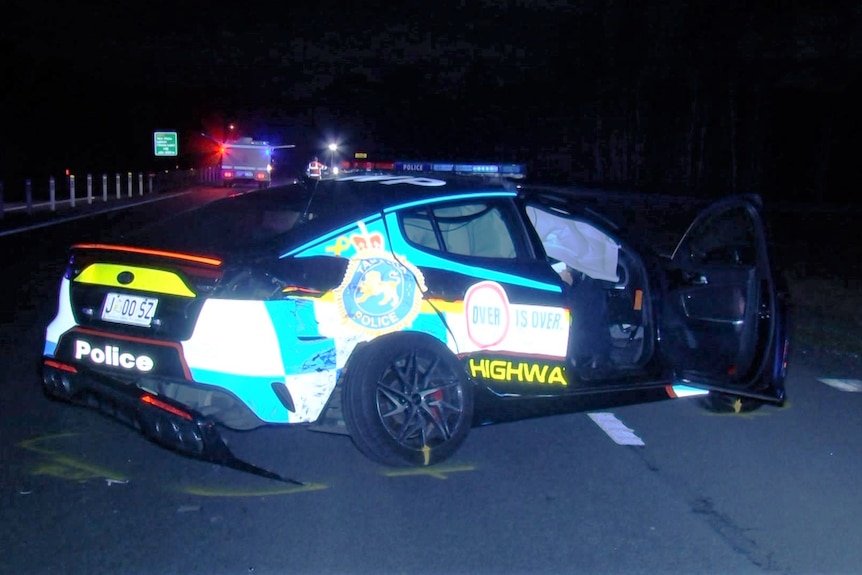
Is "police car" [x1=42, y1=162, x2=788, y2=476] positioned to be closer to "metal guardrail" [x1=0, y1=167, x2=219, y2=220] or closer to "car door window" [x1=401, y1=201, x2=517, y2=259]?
"car door window" [x1=401, y1=201, x2=517, y2=259]

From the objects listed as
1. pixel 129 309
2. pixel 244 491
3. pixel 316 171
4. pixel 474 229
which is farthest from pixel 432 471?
pixel 316 171

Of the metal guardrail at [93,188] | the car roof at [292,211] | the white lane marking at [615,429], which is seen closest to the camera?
the car roof at [292,211]

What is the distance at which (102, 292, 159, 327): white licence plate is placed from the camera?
18.2 ft

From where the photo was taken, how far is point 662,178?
221 ft

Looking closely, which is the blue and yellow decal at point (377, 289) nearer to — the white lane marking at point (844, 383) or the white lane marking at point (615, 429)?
the white lane marking at point (615, 429)

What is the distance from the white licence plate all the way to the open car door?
3294 mm

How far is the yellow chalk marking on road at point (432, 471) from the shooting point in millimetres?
6117

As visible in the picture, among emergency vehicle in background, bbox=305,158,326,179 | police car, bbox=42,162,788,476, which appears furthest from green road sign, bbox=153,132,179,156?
police car, bbox=42,162,788,476

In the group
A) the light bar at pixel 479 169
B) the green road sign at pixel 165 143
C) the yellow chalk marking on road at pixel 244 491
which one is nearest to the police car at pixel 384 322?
the yellow chalk marking on road at pixel 244 491

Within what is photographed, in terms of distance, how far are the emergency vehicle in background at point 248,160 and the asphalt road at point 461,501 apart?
38849mm

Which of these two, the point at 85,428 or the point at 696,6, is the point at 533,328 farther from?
the point at 696,6

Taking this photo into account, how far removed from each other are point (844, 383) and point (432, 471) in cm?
466

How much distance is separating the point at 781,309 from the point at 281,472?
3350mm

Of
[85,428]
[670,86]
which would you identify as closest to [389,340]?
[85,428]
